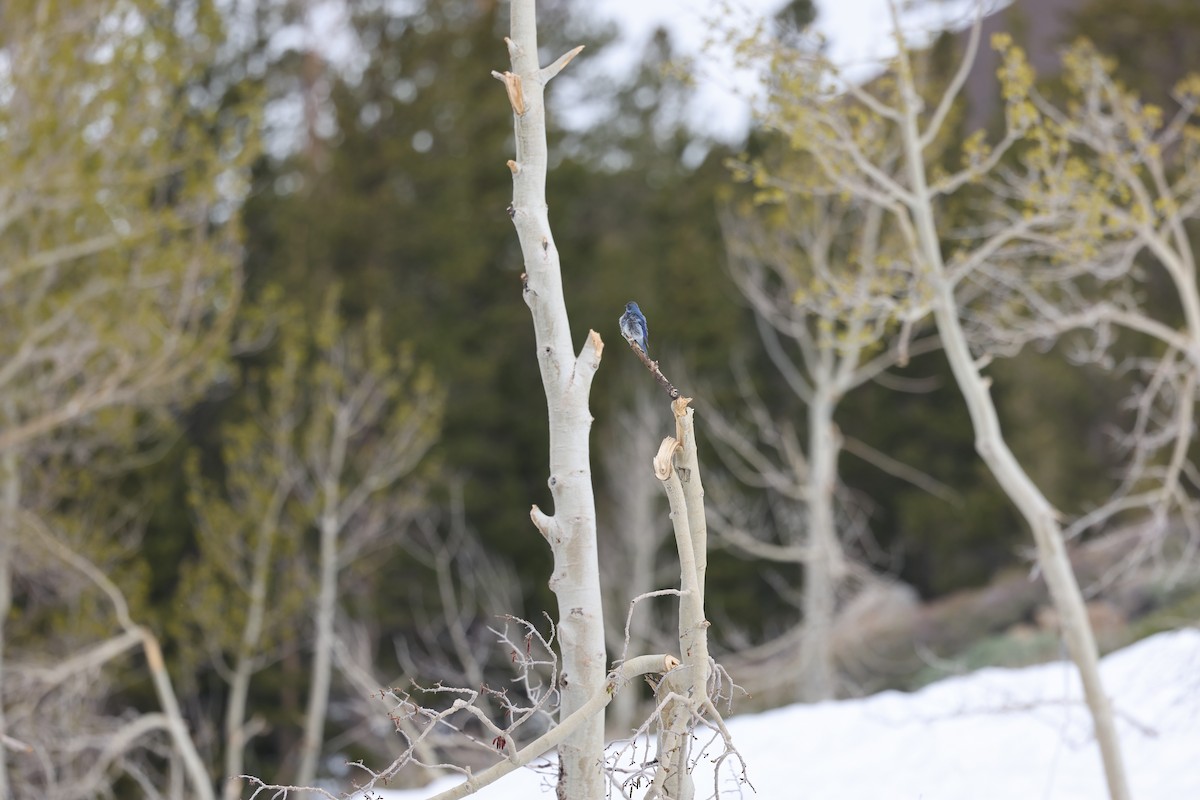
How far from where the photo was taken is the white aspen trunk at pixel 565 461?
2500mm

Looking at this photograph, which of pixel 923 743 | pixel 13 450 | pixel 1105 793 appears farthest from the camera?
pixel 13 450

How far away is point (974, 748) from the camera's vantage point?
721 cm

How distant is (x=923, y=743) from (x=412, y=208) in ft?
31.7

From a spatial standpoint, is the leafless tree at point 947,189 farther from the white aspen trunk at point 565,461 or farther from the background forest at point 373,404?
the background forest at point 373,404

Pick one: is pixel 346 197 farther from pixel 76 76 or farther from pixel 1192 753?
pixel 1192 753

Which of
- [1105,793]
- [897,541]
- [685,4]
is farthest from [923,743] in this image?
[897,541]

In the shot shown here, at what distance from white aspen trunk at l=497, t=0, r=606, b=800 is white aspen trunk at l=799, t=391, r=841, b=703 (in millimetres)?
8176

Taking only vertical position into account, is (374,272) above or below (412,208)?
below

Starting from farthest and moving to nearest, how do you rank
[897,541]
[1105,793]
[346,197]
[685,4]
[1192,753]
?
1. [897,541]
2. [346,197]
3. [1192,753]
4. [1105,793]
5. [685,4]

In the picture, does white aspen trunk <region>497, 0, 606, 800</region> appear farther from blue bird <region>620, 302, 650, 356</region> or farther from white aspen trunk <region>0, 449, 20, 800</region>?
white aspen trunk <region>0, 449, 20, 800</region>

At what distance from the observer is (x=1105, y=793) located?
633 cm

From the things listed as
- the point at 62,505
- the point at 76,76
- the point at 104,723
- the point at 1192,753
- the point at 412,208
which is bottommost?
the point at 104,723

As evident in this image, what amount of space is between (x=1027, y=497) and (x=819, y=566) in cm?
624

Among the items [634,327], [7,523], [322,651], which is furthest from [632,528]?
[634,327]
